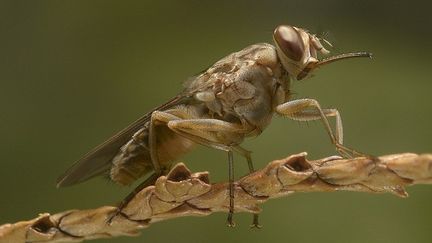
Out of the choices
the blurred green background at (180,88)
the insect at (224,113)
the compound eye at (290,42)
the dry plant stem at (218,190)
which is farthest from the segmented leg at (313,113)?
the blurred green background at (180,88)

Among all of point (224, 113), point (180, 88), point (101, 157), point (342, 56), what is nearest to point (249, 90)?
point (224, 113)

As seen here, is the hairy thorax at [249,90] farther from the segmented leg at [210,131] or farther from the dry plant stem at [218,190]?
the dry plant stem at [218,190]

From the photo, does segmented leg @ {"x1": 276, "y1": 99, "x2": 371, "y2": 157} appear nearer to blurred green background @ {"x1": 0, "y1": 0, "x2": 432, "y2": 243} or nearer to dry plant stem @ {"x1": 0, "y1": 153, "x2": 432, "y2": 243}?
dry plant stem @ {"x1": 0, "y1": 153, "x2": 432, "y2": 243}

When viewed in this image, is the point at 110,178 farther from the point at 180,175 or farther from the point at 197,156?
the point at 197,156

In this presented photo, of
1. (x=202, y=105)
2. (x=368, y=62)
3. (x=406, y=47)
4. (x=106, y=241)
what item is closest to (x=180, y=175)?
(x=202, y=105)

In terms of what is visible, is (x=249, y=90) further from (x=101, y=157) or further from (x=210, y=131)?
(x=101, y=157)

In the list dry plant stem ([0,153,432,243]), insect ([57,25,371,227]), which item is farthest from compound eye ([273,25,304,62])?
dry plant stem ([0,153,432,243])
